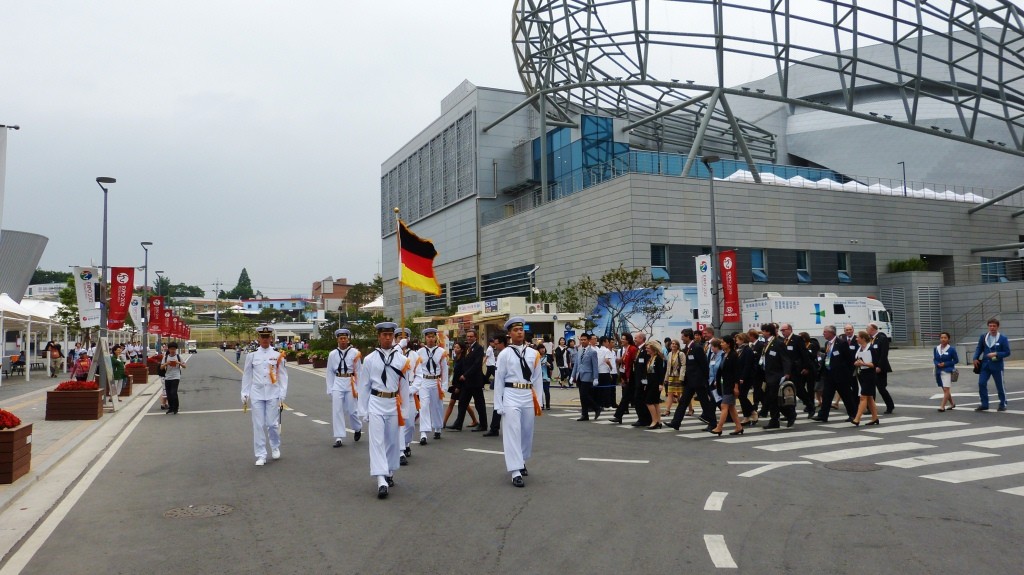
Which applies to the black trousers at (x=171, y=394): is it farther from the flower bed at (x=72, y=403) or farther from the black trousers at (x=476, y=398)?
the black trousers at (x=476, y=398)

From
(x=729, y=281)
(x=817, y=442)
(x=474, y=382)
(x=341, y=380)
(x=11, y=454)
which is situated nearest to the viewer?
(x=11, y=454)

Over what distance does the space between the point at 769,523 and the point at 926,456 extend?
186 inches

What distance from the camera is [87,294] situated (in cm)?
2347

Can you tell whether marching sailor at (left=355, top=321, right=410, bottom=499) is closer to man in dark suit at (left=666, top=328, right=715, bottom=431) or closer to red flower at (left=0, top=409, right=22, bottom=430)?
red flower at (left=0, top=409, right=22, bottom=430)

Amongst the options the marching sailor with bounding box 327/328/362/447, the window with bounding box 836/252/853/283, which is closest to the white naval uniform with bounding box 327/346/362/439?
the marching sailor with bounding box 327/328/362/447

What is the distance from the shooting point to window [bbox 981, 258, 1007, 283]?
47219 millimetres

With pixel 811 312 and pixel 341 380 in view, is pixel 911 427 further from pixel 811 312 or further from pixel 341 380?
pixel 811 312

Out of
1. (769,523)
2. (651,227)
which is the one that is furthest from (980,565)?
(651,227)

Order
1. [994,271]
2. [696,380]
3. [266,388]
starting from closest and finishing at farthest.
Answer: [266,388] < [696,380] < [994,271]

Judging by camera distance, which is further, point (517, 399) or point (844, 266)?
point (844, 266)

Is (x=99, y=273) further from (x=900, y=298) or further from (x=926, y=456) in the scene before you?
(x=900, y=298)

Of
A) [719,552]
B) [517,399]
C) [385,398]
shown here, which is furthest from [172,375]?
[719,552]

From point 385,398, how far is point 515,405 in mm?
1562

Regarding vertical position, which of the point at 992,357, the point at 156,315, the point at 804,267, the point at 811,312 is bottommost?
the point at 992,357
